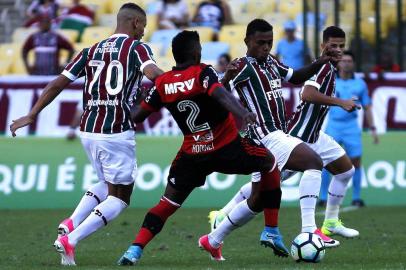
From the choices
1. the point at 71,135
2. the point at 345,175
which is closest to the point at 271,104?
the point at 345,175

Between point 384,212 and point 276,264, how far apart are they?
7.04 m

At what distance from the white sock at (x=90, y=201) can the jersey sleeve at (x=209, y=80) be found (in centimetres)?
160

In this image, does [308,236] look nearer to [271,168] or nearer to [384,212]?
[271,168]

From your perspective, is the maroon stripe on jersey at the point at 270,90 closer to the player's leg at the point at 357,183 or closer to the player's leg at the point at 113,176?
the player's leg at the point at 113,176

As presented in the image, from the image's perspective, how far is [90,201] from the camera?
1108cm

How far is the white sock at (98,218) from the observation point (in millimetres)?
10609

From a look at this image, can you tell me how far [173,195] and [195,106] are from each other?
0.81 m

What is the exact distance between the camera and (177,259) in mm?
11234

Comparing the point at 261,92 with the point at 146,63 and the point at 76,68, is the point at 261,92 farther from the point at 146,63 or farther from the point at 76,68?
the point at 76,68

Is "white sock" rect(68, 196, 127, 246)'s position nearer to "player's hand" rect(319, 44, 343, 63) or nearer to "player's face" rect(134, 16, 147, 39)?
"player's face" rect(134, 16, 147, 39)

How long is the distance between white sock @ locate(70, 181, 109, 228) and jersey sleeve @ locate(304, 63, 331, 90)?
2.37 m

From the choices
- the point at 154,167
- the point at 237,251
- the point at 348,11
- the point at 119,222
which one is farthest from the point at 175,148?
the point at 237,251

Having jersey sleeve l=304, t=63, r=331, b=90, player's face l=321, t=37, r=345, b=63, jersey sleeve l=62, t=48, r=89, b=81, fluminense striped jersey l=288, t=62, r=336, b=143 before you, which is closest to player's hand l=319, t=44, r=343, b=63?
player's face l=321, t=37, r=345, b=63

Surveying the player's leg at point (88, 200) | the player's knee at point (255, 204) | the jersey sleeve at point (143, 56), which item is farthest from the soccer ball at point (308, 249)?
the jersey sleeve at point (143, 56)
